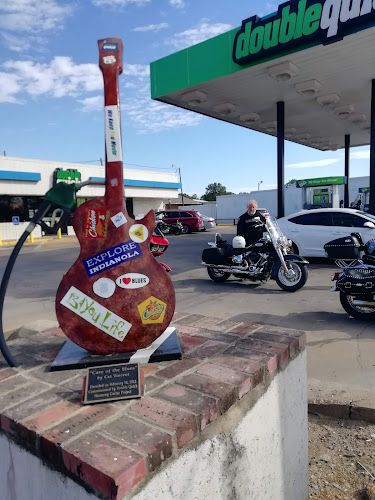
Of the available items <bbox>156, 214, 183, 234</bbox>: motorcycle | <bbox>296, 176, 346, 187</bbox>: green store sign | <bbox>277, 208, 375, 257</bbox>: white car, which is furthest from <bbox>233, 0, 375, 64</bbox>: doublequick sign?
<bbox>296, 176, 346, 187</bbox>: green store sign

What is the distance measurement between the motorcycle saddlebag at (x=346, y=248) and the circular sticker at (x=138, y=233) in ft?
12.0

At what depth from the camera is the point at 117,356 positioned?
2146 mm

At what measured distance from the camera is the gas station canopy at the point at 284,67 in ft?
23.7

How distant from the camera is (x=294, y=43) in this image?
25.0 feet

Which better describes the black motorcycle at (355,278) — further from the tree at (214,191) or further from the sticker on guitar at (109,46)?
the tree at (214,191)

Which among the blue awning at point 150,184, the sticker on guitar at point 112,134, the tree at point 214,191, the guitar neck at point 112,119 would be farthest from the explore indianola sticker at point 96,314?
the tree at point 214,191

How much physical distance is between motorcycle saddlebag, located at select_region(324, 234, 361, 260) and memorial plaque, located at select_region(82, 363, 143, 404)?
401 centimetres

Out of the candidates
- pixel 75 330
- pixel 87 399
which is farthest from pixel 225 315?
pixel 87 399

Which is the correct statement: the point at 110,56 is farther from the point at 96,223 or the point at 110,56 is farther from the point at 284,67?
the point at 284,67

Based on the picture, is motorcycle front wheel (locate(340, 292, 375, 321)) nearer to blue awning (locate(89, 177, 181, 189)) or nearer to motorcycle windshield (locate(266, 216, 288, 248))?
motorcycle windshield (locate(266, 216, 288, 248))

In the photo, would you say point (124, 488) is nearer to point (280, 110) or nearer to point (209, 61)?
point (209, 61)

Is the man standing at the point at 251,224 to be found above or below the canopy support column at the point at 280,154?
below

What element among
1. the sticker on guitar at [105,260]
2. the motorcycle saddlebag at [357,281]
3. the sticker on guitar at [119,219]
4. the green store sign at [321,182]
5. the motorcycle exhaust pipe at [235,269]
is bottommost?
the motorcycle exhaust pipe at [235,269]

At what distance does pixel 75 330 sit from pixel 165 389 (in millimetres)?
716
